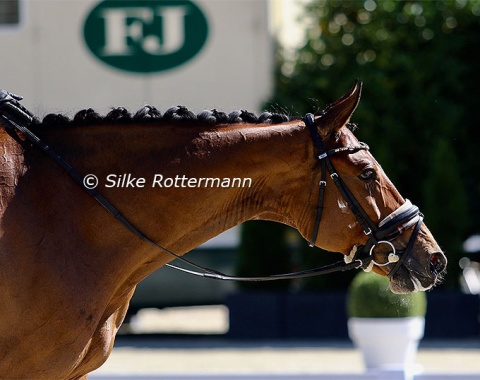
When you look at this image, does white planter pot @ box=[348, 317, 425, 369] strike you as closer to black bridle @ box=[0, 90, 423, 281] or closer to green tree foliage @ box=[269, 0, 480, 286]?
→ green tree foliage @ box=[269, 0, 480, 286]

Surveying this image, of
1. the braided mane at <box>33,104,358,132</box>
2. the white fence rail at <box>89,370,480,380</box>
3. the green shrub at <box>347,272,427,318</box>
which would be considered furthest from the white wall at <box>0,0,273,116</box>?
the braided mane at <box>33,104,358,132</box>

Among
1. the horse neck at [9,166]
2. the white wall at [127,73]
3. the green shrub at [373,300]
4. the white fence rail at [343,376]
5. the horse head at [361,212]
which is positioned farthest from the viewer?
the white wall at [127,73]

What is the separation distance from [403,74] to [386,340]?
514 cm

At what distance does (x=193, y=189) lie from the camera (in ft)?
13.0

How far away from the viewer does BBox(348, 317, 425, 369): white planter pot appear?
7914 millimetres

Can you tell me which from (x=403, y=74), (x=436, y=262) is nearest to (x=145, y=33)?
(x=403, y=74)

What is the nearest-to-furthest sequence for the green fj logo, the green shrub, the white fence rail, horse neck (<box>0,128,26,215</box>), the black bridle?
horse neck (<box>0,128,26,215</box>) → the black bridle → the white fence rail → the green shrub → the green fj logo

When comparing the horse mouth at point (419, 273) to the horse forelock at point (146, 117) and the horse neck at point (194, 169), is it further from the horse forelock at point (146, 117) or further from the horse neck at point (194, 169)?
the horse forelock at point (146, 117)

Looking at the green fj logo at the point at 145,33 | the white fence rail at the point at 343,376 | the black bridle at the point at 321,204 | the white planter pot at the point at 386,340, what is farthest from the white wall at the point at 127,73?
the black bridle at the point at 321,204

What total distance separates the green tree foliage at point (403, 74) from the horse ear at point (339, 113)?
7.83 meters

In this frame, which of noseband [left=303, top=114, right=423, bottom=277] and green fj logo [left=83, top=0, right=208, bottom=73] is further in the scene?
green fj logo [left=83, top=0, right=208, bottom=73]

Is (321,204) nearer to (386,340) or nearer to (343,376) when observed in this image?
(343,376)

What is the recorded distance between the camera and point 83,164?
3930mm

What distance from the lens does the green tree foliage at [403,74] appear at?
11938 millimetres
